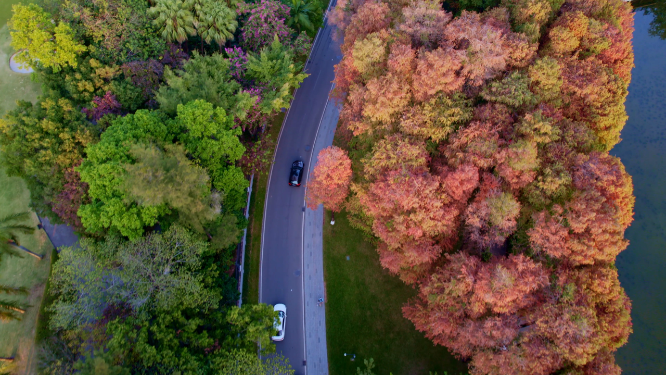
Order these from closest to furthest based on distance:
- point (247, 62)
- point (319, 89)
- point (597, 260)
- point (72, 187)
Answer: point (597, 260) < point (72, 187) < point (247, 62) < point (319, 89)

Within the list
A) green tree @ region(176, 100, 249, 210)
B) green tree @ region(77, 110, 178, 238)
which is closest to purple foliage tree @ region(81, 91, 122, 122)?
green tree @ region(77, 110, 178, 238)

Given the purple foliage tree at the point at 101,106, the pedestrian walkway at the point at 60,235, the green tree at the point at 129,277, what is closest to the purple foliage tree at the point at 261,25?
the purple foliage tree at the point at 101,106

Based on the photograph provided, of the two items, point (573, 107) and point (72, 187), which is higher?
point (573, 107)

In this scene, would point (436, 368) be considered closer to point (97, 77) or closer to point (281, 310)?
point (281, 310)

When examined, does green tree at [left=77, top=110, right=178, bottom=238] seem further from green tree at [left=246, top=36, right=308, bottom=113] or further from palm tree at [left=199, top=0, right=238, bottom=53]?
palm tree at [left=199, top=0, right=238, bottom=53]

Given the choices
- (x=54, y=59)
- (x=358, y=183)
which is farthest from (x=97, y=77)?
(x=358, y=183)

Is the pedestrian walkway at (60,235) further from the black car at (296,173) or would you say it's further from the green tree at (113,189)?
the black car at (296,173)
